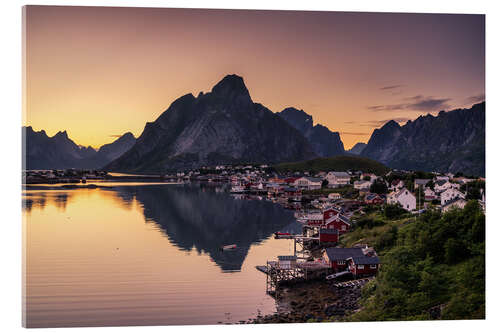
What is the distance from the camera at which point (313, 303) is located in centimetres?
1534

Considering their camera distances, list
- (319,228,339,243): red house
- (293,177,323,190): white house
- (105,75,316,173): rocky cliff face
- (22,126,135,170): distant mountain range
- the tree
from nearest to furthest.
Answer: (22,126,135,170): distant mountain range → (319,228,339,243): red house → the tree → (293,177,323,190): white house → (105,75,316,173): rocky cliff face

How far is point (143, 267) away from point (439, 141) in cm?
1446

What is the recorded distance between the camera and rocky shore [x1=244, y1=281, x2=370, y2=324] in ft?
44.3

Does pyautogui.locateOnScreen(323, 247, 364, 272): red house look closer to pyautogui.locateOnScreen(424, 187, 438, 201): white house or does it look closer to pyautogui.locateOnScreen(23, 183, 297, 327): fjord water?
pyautogui.locateOnScreen(23, 183, 297, 327): fjord water

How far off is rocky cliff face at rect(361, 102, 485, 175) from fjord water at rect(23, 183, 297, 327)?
8.51 m

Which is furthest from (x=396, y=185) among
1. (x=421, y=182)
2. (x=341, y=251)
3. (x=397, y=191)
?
(x=341, y=251)

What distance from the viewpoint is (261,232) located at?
31.4 m

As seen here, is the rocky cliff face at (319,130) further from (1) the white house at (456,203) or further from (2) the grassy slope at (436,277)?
(2) the grassy slope at (436,277)

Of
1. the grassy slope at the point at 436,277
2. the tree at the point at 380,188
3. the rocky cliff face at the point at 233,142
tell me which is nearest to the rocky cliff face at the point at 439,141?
the grassy slope at the point at 436,277

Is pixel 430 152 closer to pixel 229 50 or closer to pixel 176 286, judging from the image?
pixel 229 50

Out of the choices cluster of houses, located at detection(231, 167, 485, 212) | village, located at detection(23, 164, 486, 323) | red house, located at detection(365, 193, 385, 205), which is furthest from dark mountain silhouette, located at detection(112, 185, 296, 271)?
cluster of houses, located at detection(231, 167, 485, 212)

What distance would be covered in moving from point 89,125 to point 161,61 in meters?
4.52
